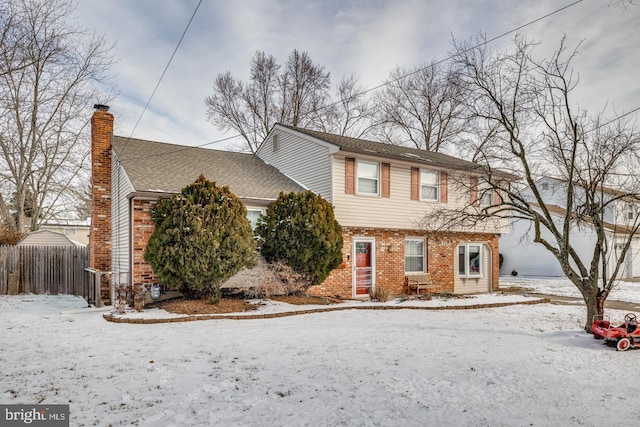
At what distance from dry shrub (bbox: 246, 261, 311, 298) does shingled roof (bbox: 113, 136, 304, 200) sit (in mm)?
2475

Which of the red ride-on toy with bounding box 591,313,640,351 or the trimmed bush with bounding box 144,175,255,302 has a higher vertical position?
the trimmed bush with bounding box 144,175,255,302

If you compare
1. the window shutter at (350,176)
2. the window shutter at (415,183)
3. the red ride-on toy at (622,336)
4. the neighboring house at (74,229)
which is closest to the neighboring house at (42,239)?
the window shutter at (350,176)

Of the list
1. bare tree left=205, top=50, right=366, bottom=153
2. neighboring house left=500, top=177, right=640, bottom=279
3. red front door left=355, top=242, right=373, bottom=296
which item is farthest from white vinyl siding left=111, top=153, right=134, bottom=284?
neighboring house left=500, top=177, right=640, bottom=279

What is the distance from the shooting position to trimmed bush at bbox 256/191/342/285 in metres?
12.7

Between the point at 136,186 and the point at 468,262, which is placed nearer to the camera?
the point at 136,186

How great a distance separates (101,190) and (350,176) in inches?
332

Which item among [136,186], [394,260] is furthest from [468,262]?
[136,186]

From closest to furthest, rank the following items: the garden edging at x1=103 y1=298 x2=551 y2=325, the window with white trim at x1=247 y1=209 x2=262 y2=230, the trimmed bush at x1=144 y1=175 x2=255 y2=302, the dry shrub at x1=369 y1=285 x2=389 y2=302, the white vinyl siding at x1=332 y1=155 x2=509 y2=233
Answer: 1. the garden edging at x1=103 y1=298 x2=551 y2=325
2. the trimmed bush at x1=144 y1=175 x2=255 y2=302
3. the dry shrub at x1=369 y1=285 x2=389 y2=302
4. the window with white trim at x1=247 y1=209 x2=262 y2=230
5. the white vinyl siding at x1=332 y1=155 x2=509 y2=233

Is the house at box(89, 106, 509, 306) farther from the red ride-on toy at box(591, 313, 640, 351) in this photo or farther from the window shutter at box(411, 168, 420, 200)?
the red ride-on toy at box(591, 313, 640, 351)

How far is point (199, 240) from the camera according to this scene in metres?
10.8

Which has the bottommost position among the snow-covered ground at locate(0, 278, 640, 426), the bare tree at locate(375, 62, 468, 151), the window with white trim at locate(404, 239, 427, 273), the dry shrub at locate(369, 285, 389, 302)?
the dry shrub at locate(369, 285, 389, 302)

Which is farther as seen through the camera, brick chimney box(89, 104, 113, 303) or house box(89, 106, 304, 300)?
brick chimney box(89, 104, 113, 303)

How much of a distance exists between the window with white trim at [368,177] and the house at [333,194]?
0.04m

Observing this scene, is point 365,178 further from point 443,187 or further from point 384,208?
point 443,187
